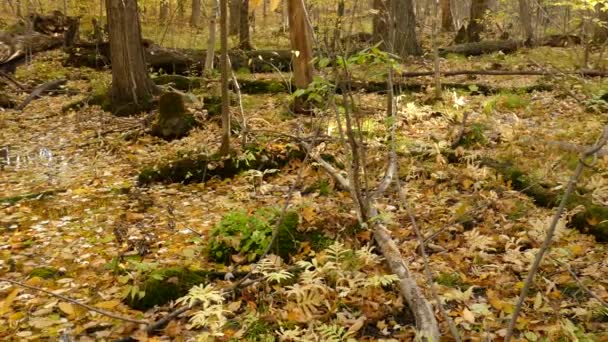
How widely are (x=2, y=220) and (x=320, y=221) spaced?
3735 millimetres

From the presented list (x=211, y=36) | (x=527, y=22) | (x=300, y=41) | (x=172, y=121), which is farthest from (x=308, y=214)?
(x=527, y=22)

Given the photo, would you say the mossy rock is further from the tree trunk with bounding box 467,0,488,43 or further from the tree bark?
the tree trunk with bounding box 467,0,488,43

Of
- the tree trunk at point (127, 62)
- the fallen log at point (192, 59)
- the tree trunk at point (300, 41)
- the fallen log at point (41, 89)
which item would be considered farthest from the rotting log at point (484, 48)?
the fallen log at point (41, 89)

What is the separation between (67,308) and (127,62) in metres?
6.63

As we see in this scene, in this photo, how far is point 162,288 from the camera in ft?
12.9

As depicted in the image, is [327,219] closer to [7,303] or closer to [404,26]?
[7,303]

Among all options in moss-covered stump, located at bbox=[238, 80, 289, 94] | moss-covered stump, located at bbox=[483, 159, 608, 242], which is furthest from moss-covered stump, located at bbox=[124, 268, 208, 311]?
moss-covered stump, located at bbox=[238, 80, 289, 94]

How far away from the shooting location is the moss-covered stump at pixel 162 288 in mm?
3869

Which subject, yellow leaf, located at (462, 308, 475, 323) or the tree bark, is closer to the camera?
yellow leaf, located at (462, 308, 475, 323)

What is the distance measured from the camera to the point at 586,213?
14.7 ft

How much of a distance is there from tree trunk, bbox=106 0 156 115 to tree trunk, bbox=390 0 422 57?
683cm

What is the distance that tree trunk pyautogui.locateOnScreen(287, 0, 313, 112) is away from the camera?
25.0 ft

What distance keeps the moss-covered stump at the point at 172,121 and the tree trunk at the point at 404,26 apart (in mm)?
6947

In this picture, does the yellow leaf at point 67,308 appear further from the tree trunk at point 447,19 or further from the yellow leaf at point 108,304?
the tree trunk at point 447,19
